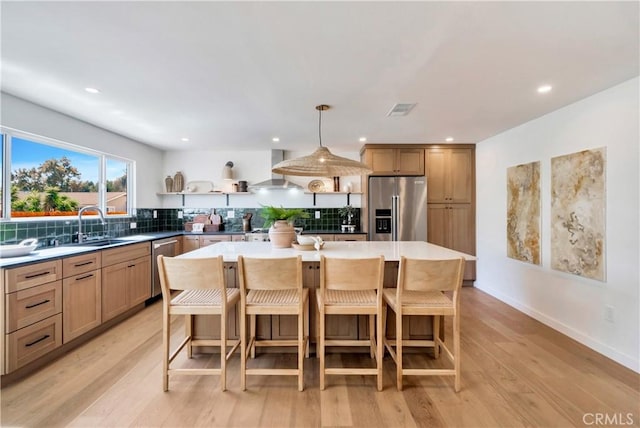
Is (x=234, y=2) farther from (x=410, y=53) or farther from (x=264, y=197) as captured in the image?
(x=264, y=197)

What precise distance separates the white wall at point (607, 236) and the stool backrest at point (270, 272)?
275 centimetres

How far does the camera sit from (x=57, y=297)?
241 centimetres

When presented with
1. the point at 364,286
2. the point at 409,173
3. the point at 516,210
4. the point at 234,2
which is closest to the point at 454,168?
the point at 409,173

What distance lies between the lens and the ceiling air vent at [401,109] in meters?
A: 2.89

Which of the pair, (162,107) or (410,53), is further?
(162,107)

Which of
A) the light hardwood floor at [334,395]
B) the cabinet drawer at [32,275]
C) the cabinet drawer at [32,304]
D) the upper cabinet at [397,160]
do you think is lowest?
the light hardwood floor at [334,395]

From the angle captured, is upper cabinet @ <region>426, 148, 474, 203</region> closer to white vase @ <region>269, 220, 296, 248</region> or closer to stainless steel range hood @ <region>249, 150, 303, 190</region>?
stainless steel range hood @ <region>249, 150, 303, 190</region>

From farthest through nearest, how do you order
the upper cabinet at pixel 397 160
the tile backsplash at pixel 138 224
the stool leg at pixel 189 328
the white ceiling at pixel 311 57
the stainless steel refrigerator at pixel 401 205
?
1. the upper cabinet at pixel 397 160
2. the stainless steel refrigerator at pixel 401 205
3. the tile backsplash at pixel 138 224
4. the stool leg at pixel 189 328
5. the white ceiling at pixel 311 57

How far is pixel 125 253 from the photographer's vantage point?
329cm

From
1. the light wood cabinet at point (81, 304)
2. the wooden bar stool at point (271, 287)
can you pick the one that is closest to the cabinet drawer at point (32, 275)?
the light wood cabinet at point (81, 304)

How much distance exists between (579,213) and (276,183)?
3910 millimetres

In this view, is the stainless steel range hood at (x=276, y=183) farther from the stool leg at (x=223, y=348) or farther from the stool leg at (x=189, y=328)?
the stool leg at (x=223, y=348)

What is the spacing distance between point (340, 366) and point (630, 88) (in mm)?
3329

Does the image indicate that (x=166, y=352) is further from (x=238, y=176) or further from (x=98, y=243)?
(x=238, y=176)
